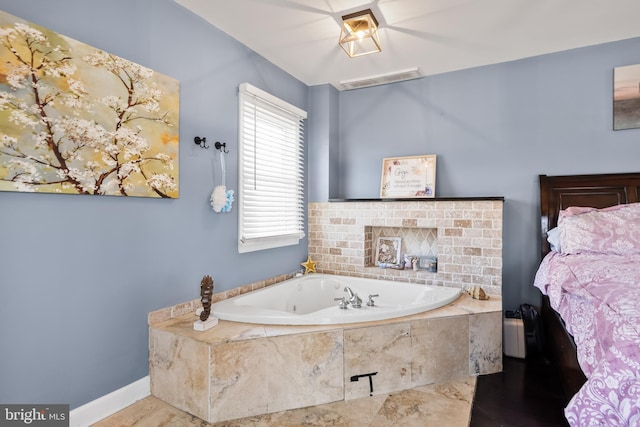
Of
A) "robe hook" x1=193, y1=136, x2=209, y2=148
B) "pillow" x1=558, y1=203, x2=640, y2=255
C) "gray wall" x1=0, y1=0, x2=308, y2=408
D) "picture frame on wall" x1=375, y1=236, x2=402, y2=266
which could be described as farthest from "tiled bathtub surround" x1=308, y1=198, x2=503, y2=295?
"robe hook" x1=193, y1=136, x2=209, y2=148

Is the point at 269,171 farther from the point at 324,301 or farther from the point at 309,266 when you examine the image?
the point at 324,301

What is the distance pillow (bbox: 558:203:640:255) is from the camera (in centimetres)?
234

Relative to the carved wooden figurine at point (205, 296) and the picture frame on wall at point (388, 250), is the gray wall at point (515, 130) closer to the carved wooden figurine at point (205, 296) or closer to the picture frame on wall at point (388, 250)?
the picture frame on wall at point (388, 250)

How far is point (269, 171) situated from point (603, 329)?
2.53m

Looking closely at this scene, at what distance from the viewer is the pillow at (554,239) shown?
8.88 ft

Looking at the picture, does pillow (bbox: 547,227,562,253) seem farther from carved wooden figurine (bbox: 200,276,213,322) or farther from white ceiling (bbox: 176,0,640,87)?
carved wooden figurine (bbox: 200,276,213,322)

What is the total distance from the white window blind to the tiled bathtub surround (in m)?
0.37

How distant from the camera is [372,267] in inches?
139

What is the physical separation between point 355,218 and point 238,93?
1661 millimetres

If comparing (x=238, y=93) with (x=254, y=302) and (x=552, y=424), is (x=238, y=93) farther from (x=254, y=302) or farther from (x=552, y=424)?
(x=552, y=424)

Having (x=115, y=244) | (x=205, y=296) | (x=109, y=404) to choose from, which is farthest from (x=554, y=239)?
(x=109, y=404)

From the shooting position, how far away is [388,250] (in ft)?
11.9

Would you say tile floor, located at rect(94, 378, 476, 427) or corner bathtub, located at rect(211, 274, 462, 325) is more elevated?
corner bathtub, located at rect(211, 274, 462, 325)

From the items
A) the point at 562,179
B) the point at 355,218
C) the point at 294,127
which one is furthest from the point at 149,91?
the point at 562,179
